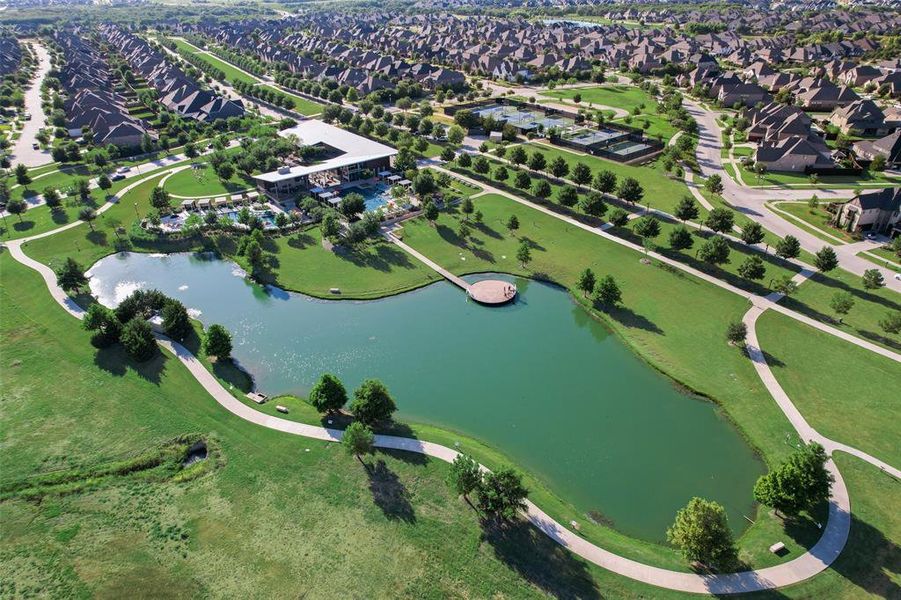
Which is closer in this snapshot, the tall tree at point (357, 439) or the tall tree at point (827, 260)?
the tall tree at point (357, 439)

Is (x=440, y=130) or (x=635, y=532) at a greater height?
(x=440, y=130)

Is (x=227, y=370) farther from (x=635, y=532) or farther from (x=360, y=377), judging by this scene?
(x=635, y=532)

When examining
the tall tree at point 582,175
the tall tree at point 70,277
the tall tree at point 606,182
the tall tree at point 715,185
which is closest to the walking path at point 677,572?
the tall tree at point 70,277

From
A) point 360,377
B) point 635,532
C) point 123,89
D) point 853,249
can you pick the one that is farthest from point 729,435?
point 123,89

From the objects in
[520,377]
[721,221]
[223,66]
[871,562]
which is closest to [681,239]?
[721,221]

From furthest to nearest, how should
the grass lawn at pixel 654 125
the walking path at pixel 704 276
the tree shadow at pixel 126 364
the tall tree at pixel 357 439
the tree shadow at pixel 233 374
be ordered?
the grass lawn at pixel 654 125 < the walking path at pixel 704 276 < the tree shadow at pixel 126 364 < the tree shadow at pixel 233 374 < the tall tree at pixel 357 439

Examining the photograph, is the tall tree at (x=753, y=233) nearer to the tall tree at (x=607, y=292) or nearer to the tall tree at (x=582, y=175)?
the tall tree at (x=607, y=292)

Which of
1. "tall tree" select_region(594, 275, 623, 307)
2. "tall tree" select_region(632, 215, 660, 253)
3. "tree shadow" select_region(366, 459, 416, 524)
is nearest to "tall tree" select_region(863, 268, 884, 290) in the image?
"tall tree" select_region(632, 215, 660, 253)

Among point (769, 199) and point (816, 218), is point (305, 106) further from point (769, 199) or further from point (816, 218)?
point (816, 218)
